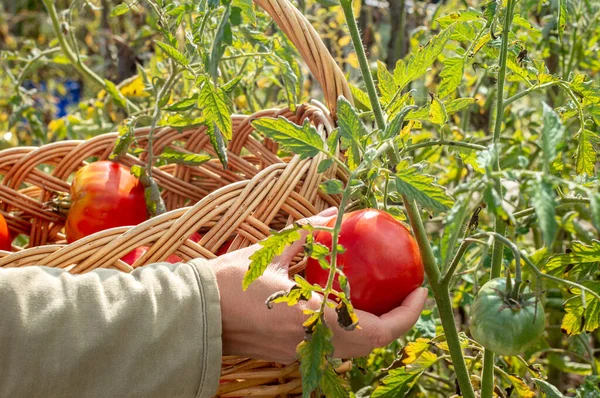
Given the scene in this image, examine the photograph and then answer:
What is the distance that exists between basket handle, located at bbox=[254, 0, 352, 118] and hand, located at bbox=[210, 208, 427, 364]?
0.95ft

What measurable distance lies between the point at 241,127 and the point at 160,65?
29 centimetres

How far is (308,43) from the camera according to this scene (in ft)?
3.21

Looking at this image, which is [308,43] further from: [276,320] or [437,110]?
[276,320]

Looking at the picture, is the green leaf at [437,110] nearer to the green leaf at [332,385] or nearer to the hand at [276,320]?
the hand at [276,320]

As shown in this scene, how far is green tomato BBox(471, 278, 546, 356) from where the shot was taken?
2.10ft

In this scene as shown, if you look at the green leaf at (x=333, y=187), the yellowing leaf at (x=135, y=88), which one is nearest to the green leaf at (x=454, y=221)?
the green leaf at (x=333, y=187)

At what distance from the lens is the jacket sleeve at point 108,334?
0.74 metres

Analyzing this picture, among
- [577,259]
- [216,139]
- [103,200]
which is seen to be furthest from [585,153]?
[103,200]

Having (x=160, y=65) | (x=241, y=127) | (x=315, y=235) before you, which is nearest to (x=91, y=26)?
(x=160, y=65)

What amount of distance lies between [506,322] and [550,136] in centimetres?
19

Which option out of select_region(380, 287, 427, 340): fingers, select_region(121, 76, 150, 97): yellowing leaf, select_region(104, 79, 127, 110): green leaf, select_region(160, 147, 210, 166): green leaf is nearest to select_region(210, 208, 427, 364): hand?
select_region(380, 287, 427, 340): fingers

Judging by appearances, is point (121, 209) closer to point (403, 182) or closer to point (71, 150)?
point (71, 150)

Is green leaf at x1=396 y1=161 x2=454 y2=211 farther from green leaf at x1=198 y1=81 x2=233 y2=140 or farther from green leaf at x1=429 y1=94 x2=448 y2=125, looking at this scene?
green leaf at x1=198 y1=81 x2=233 y2=140

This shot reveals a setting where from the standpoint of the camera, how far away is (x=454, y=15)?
0.85 metres
